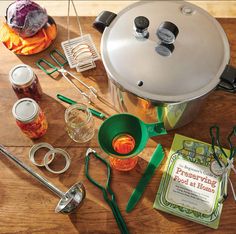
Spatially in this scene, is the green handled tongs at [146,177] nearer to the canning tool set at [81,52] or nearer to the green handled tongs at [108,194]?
the green handled tongs at [108,194]

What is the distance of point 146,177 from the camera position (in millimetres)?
785

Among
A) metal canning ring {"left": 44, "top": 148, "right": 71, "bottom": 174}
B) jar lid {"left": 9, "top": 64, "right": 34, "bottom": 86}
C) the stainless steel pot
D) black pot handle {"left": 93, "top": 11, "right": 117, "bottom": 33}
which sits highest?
black pot handle {"left": 93, "top": 11, "right": 117, "bottom": 33}

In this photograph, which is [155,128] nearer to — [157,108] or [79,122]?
[157,108]

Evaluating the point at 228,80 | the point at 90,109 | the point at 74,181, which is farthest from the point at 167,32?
the point at 74,181

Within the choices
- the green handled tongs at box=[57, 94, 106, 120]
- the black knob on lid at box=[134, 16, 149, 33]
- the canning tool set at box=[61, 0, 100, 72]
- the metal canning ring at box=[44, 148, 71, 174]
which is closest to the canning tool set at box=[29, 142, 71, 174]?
the metal canning ring at box=[44, 148, 71, 174]

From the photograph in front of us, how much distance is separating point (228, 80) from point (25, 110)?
1.44ft

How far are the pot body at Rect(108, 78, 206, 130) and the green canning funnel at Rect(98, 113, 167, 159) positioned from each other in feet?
0.11

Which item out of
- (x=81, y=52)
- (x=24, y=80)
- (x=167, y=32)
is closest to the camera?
(x=167, y=32)

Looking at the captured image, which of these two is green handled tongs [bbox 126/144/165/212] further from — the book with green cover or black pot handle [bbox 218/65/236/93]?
black pot handle [bbox 218/65/236/93]

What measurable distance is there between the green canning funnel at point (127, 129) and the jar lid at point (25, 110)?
16cm

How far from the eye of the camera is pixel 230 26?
0.96 m

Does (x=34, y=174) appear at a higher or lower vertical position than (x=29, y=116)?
lower

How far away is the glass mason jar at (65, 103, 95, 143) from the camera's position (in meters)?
0.82

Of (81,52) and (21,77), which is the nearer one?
(21,77)
